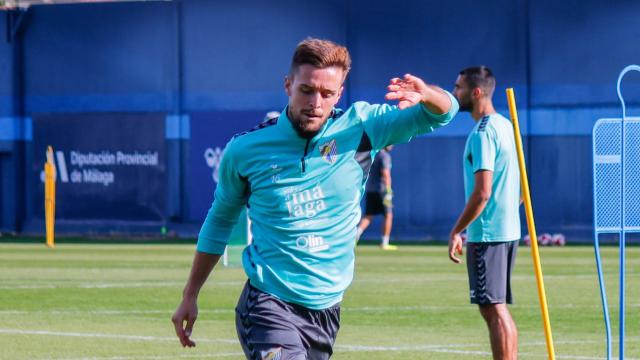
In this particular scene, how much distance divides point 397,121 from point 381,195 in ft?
75.4

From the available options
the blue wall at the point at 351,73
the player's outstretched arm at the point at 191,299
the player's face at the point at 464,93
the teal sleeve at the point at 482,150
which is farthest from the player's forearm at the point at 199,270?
the blue wall at the point at 351,73

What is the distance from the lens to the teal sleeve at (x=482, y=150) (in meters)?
11.3

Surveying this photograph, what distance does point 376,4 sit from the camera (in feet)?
115

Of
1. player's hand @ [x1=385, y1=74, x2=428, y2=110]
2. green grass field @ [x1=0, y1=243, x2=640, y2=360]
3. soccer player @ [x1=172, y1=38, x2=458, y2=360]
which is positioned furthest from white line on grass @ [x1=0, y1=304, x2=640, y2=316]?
player's hand @ [x1=385, y1=74, x2=428, y2=110]

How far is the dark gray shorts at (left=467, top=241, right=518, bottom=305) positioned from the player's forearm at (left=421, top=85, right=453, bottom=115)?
4.69 m

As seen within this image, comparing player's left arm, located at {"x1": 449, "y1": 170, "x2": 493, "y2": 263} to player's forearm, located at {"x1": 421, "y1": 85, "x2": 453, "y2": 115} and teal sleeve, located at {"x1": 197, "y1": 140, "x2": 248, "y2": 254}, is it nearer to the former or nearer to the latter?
teal sleeve, located at {"x1": 197, "y1": 140, "x2": 248, "y2": 254}

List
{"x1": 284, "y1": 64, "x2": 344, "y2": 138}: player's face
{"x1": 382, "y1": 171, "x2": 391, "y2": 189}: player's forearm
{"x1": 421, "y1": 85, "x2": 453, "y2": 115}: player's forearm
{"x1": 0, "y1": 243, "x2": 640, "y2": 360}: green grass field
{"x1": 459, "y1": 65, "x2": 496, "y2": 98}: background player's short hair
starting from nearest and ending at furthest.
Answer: {"x1": 421, "y1": 85, "x2": 453, "y2": 115}: player's forearm, {"x1": 284, "y1": 64, "x2": 344, "y2": 138}: player's face, {"x1": 459, "y1": 65, "x2": 496, "y2": 98}: background player's short hair, {"x1": 0, "y1": 243, "x2": 640, "y2": 360}: green grass field, {"x1": 382, "y1": 171, "x2": 391, "y2": 189}: player's forearm

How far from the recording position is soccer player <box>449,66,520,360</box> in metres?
11.3

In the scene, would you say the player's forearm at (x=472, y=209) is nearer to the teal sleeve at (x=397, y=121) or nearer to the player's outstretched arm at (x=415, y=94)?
the teal sleeve at (x=397, y=121)

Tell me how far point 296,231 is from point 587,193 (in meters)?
27.4

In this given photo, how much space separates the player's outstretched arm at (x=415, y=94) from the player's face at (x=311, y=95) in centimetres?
32

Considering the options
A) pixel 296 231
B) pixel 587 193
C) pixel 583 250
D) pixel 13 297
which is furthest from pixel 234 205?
pixel 587 193

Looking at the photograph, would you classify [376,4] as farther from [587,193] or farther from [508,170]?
[508,170]

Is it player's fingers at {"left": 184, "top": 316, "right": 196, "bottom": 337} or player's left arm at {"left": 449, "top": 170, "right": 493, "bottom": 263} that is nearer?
player's fingers at {"left": 184, "top": 316, "right": 196, "bottom": 337}
